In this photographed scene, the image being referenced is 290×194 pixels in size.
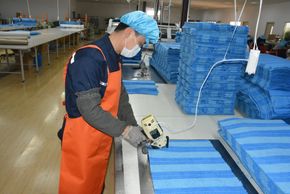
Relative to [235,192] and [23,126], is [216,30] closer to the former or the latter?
[235,192]

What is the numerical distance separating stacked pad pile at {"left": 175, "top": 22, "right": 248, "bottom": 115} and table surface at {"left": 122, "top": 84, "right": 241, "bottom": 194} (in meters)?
0.11

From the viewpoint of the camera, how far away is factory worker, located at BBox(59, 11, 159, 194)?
3.62 feet

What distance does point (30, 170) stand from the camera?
231 cm

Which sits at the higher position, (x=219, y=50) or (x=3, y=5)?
(x=3, y=5)

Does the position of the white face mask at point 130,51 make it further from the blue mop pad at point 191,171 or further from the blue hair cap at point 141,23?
the blue mop pad at point 191,171

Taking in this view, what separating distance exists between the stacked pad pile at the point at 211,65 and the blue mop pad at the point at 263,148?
0.45 meters

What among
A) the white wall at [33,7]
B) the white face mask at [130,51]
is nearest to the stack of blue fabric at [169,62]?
the white face mask at [130,51]

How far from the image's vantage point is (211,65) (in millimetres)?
1701

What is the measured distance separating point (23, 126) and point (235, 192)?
2932mm

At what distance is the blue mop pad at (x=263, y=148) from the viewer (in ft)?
3.03

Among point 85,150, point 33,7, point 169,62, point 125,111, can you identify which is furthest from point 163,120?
point 33,7

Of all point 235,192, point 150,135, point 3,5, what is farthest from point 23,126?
point 3,5

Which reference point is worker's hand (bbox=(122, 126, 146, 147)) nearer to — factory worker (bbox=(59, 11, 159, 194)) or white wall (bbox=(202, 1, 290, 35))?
factory worker (bbox=(59, 11, 159, 194))

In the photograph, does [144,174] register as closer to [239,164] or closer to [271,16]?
[239,164]
